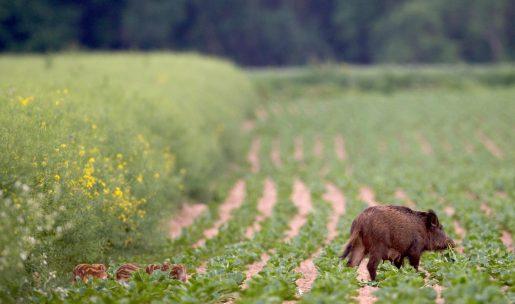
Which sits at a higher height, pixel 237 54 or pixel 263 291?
pixel 237 54

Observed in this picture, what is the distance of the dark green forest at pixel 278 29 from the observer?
233 ft

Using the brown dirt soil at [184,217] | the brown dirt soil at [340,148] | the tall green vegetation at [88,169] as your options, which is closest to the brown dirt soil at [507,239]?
the tall green vegetation at [88,169]

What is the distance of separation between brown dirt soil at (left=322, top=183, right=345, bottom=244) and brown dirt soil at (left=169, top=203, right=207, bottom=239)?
3.32m

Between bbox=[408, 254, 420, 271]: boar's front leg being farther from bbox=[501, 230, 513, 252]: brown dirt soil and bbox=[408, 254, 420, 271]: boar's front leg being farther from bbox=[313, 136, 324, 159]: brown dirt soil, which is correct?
bbox=[313, 136, 324, 159]: brown dirt soil

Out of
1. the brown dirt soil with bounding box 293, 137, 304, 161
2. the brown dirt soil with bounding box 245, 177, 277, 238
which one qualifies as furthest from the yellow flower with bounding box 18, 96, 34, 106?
the brown dirt soil with bounding box 293, 137, 304, 161

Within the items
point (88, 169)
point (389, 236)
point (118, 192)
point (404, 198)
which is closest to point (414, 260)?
point (389, 236)

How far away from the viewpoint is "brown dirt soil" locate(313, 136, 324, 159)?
30.5m

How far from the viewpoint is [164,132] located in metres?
17.8

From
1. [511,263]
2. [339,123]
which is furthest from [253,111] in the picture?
[511,263]

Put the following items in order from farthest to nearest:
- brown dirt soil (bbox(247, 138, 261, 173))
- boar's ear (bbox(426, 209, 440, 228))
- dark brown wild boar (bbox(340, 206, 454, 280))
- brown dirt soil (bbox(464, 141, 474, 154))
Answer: brown dirt soil (bbox(464, 141, 474, 154))
brown dirt soil (bbox(247, 138, 261, 173))
boar's ear (bbox(426, 209, 440, 228))
dark brown wild boar (bbox(340, 206, 454, 280))

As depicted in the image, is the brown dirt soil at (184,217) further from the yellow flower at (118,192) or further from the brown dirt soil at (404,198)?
the brown dirt soil at (404,198)

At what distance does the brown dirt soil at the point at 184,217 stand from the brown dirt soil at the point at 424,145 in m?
14.5

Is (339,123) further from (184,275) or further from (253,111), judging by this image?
(184,275)

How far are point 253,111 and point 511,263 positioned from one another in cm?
3252
